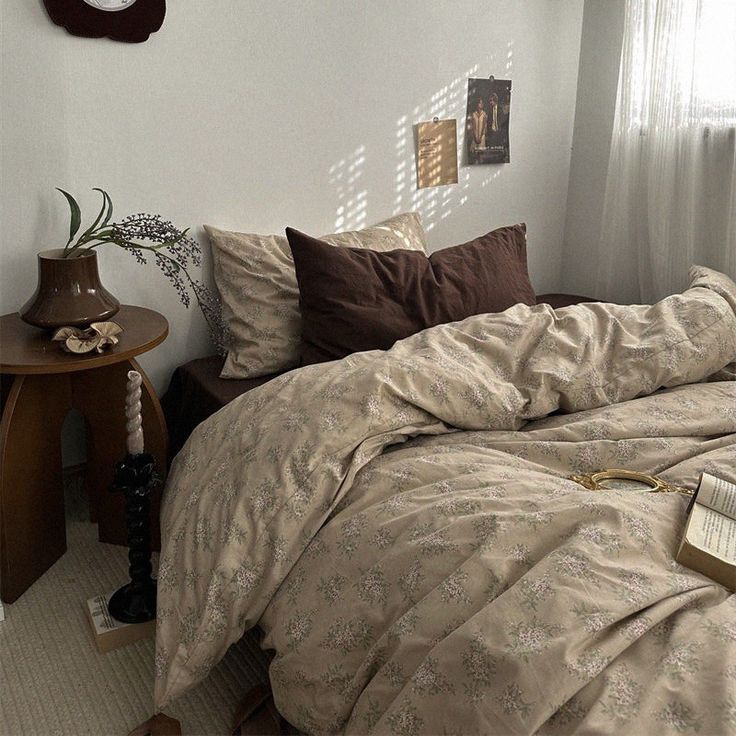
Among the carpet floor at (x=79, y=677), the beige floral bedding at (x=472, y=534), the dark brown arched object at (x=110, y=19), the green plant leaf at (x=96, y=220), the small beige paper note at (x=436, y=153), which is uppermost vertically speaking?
the dark brown arched object at (x=110, y=19)

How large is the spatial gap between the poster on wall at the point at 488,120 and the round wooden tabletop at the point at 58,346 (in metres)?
1.31

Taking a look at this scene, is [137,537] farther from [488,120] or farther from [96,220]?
[488,120]

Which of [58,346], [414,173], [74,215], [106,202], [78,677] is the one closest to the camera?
[78,677]

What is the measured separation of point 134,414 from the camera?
1613 millimetres

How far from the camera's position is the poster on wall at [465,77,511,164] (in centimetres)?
263

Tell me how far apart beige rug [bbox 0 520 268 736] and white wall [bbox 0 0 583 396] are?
703mm

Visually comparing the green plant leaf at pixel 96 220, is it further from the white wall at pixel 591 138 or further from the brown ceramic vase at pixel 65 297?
the white wall at pixel 591 138

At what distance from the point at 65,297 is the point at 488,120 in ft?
5.24

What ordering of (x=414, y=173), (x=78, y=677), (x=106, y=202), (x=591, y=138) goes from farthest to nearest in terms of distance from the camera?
(x=591, y=138)
(x=414, y=173)
(x=106, y=202)
(x=78, y=677)

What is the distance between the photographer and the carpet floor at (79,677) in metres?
1.49

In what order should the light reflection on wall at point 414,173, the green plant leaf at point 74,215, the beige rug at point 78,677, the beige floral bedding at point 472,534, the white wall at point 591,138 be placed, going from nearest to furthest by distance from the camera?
the beige floral bedding at point 472,534 < the beige rug at point 78,677 < the green plant leaf at point 74,215 < the light reflection on wall at point 414,173 < the white wall at point 591,138

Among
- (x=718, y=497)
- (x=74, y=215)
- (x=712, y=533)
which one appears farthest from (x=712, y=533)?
(x=74, y=215)

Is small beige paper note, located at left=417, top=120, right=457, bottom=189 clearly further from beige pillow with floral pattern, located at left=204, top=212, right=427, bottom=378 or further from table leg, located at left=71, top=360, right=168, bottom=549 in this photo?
table leg, located at left=71, top=360, right=168, bottom=549

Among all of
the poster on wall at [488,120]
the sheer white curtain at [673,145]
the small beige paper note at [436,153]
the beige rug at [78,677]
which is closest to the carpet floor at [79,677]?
the beige rug at [78,677]
